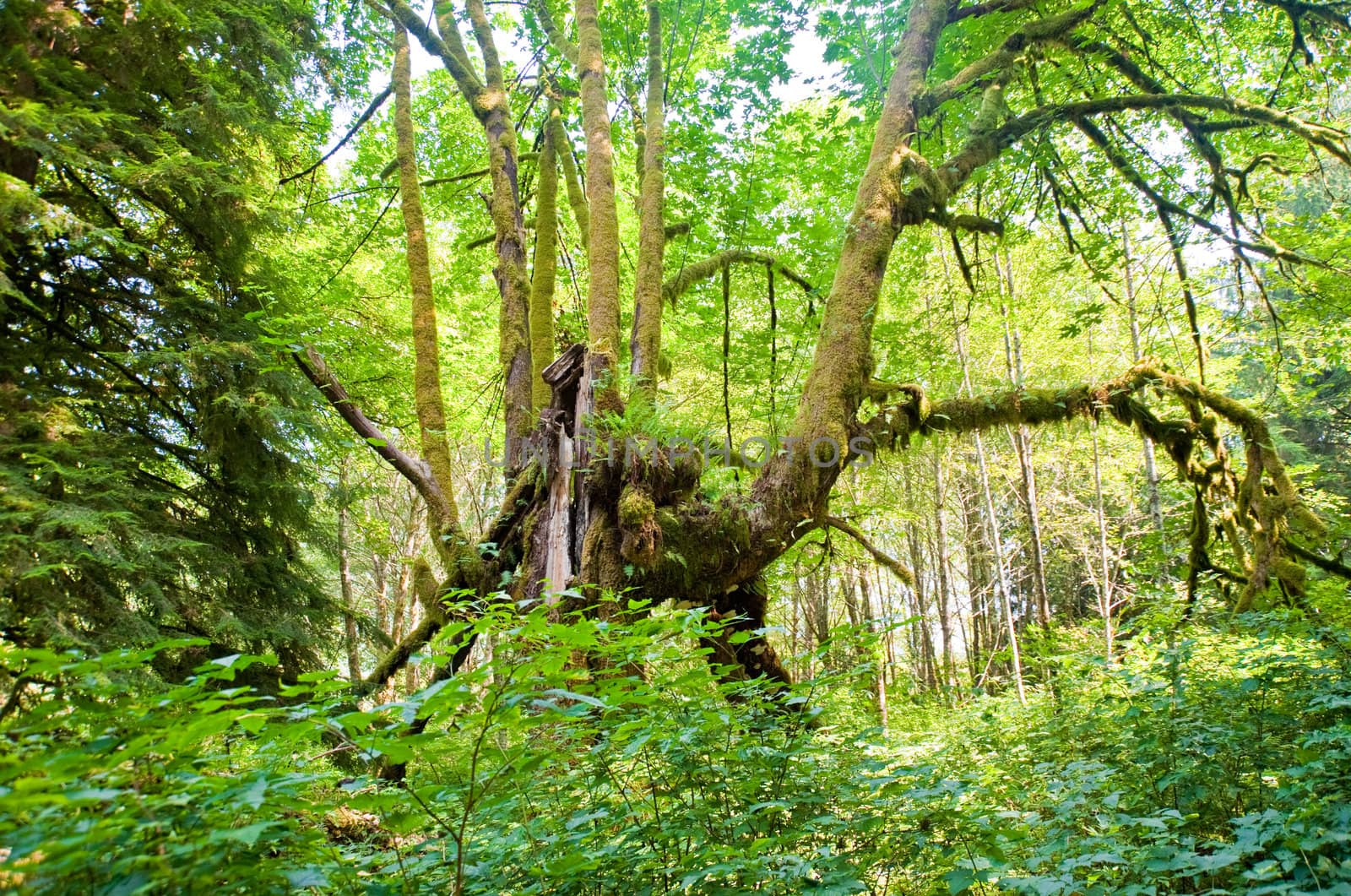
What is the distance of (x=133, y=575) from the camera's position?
4.54m

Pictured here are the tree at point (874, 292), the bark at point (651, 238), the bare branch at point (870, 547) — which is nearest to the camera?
the tree at point (874, 292)

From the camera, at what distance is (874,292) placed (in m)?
5.09

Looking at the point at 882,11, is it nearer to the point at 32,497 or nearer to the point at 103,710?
the point at 103,710

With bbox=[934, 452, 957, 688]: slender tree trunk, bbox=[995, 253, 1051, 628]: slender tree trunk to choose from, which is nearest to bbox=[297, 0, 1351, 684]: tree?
bbox=[995, 253, 1051, 628]: slender tree trunk

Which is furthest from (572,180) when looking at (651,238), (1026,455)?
(1026,455)

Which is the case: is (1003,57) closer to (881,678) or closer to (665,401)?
(665,401)

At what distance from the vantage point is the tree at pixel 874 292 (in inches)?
179

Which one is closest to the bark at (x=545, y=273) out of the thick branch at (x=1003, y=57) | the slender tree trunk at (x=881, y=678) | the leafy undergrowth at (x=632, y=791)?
the leafy undergrowth at (x=632, y=791)

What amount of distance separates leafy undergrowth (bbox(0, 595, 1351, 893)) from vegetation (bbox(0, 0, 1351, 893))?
0.10 ft

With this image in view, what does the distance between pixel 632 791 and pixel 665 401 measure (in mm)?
3093

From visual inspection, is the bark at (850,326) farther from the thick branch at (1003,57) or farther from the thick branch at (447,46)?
the thick branch at (447,46)

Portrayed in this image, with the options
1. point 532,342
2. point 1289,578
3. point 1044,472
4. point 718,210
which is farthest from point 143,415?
point 1044,472

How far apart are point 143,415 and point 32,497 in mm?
1709

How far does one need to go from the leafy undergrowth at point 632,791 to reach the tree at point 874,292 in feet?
5.02
